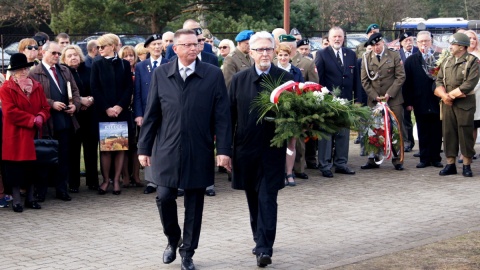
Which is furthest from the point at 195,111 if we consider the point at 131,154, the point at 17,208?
the point at 131,154

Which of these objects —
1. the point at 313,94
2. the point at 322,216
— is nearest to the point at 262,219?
the point at 313,94

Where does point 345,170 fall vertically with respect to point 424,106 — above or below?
below

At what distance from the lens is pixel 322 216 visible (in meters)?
10.4

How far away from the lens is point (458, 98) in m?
13.1

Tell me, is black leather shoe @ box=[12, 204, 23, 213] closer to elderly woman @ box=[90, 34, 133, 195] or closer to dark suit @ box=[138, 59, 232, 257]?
elderly woman @ box=[90, 34, 133, 195]

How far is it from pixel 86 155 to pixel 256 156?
505 centimetres

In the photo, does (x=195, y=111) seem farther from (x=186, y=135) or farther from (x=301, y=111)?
(x=301, y=111)

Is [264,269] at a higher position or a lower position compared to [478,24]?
lower

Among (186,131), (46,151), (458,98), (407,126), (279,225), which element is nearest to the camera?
(186,131)

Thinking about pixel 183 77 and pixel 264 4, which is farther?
pixel 264 4

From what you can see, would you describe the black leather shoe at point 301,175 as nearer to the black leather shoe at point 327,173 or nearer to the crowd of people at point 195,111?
the crowd of people at point 195,111

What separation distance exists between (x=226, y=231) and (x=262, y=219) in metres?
1.65

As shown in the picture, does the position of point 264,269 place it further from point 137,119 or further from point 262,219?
point 137,119

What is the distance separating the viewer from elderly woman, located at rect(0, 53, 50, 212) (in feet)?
35.6
